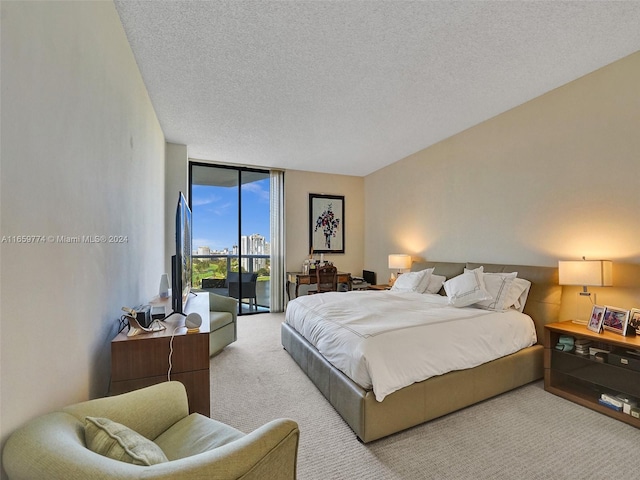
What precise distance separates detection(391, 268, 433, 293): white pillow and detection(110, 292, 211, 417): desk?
2.87 m

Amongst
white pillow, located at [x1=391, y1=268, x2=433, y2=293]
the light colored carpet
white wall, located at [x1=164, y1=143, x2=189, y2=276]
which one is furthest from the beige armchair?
white wall, located at [x1=164, y1=143, x2=189, y2=276]

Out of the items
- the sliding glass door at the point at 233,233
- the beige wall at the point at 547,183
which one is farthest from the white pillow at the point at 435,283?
the sliding glass door at the point at 233,233

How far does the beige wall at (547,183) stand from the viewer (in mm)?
2459

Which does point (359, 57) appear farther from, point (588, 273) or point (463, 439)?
point (463, 439)

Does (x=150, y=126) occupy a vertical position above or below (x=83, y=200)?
above

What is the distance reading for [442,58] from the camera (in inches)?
93.3

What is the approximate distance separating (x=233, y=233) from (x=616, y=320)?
5.17m

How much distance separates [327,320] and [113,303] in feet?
5.31

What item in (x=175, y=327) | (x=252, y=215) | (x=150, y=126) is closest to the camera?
(x=175, y=327)

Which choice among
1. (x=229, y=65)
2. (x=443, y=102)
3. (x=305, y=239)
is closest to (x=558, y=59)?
(x=443, y=102)

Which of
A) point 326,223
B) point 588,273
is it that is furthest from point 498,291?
point 326,223

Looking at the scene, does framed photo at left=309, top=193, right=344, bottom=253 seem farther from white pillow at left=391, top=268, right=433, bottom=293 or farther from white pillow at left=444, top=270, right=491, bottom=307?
white pillow at left=444, top=270, right=491, bottom=307

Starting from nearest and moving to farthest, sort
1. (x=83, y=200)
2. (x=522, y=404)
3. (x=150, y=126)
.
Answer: (x=83, y=200) < (x=522, y=404) < (x=150, y=126)

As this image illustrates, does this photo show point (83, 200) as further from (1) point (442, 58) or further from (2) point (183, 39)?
(1) point (442, 58)
